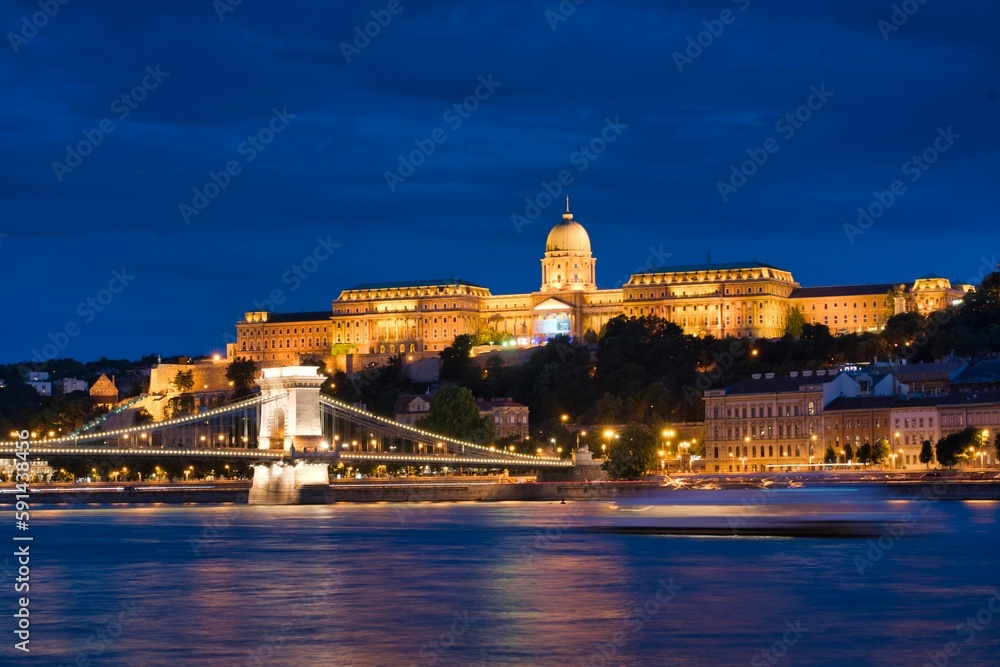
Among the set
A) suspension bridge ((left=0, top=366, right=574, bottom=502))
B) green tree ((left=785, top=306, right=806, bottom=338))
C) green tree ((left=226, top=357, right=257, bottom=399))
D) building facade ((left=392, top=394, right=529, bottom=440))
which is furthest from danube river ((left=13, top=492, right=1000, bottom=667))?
green tree ((left=226, top=357, right=257, bottom=399))

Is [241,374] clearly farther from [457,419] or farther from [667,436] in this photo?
[667,436]

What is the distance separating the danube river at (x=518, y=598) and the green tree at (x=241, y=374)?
77.7m

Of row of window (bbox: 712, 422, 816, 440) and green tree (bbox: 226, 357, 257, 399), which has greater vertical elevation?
green tree (bbox: 226, 357, 257, 399)

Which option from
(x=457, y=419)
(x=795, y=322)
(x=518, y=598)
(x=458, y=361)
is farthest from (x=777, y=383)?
(x=518, y=598)

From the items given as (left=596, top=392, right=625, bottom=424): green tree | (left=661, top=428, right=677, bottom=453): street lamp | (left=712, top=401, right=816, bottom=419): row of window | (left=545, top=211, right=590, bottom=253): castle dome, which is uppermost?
(left=545, top=211, right=590, bottom=253): castle dome

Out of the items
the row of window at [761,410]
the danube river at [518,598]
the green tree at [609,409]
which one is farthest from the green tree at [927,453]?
the danube river at [518,598]

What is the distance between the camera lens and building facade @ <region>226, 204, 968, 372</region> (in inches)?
4862

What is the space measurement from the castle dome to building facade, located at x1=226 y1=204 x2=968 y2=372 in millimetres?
101

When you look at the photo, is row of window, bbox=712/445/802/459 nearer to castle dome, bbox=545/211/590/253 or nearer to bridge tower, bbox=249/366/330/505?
bridge tower, bbox=249/366/330/505

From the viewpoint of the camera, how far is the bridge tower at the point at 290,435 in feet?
209

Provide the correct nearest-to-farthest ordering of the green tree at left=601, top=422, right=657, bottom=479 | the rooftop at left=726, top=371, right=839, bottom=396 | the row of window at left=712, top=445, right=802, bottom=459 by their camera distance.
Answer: the green tree at left=601, top=422, right=657, bottom=479
the row of window at left=712, top=445, right=802, bottom=459
the rooftop at left=726, top=371, right=839, bottom=396

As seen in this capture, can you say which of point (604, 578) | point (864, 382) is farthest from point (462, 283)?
point (604, 578)

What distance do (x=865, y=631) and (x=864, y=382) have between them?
202ft

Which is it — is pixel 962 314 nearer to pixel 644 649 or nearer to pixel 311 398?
pixel 311 398
